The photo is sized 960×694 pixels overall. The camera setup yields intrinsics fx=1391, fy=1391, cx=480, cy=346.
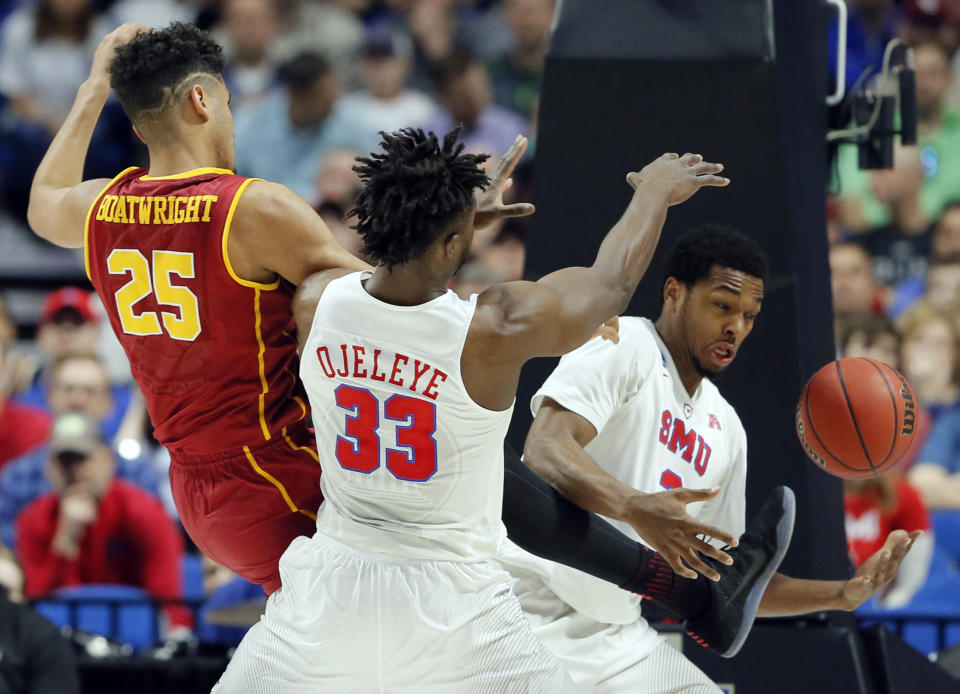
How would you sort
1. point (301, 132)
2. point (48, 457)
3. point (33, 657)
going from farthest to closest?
point (301, 132), point (48, 457), point (33, 657)

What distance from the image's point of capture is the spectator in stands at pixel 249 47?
10.8 metres

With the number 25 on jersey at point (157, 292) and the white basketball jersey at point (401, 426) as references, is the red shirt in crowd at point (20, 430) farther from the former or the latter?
the white basketball jersey at point (401, 426)

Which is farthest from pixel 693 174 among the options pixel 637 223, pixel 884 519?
pixel 884 519

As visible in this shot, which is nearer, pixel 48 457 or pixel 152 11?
pixel 48 457

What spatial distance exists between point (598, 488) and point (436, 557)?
0.60 m

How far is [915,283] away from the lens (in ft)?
30.3

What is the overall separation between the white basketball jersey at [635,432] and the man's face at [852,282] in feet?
15.1

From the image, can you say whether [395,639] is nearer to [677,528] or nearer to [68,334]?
[677,528]

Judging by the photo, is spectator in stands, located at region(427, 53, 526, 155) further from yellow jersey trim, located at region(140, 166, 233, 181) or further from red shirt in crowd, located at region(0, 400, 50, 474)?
yellow jersey trim, located at region(140, 166, 233, 181)

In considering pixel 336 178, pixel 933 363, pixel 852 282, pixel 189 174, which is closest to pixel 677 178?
pixel 189 174

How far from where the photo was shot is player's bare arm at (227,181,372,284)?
140 inches

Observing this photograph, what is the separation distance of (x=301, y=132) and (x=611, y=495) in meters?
7.03

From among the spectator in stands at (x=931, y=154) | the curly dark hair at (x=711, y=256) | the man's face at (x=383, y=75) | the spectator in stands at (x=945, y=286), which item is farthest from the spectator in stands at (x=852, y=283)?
the curly dark hair at (x=711, y=256)

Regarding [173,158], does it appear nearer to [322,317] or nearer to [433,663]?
[322,317]
